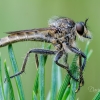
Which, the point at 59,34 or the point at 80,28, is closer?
the point at 80,28

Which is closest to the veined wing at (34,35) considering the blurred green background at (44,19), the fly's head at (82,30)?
the fly's head at (82,30)

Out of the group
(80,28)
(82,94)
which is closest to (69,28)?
(80,28)

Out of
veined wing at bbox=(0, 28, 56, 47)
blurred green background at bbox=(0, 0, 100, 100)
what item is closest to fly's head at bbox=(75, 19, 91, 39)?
veined wing at bbox=(0, 28, 56, 47)

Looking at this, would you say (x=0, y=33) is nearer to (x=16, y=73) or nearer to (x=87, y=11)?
(x=87, y=11)

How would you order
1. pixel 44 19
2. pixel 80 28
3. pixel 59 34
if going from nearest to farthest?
pixel 80 28 < pixel 59 34 < pixel 44 19

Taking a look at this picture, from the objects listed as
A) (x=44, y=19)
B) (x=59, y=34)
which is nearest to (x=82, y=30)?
(x=59, y=34)

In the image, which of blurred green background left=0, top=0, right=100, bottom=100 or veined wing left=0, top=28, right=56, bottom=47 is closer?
veined wing left=0, top=28, right=56, bottom=47

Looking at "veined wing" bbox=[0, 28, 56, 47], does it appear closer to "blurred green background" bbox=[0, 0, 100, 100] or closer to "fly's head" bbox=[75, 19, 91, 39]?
"fly's head" bbox=[75, 19, 91, 39]

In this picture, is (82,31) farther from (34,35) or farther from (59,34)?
(34,35)
